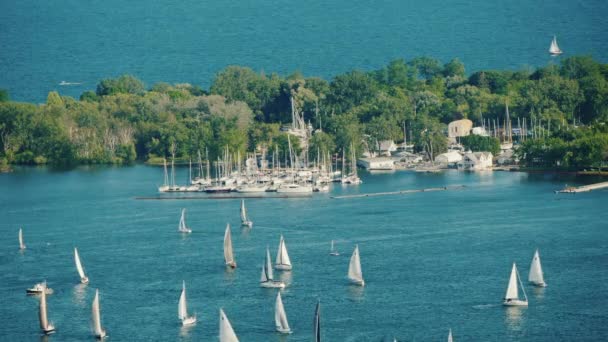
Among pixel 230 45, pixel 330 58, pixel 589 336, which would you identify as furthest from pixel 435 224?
pixel 230 45

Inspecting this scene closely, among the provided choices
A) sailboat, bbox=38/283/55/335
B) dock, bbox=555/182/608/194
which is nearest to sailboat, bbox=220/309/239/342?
sailboat, bbox=38/283/55/335

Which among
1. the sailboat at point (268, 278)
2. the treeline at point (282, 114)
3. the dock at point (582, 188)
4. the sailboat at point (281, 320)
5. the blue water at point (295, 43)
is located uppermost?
the blue water at point (295, 43)

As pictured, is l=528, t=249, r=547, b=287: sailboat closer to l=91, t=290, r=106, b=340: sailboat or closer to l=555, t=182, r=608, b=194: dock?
l=91, t=290, r=106, b=340: sailboat

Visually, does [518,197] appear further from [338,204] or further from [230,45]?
[230,45]

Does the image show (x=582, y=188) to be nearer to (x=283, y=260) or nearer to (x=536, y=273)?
(x=536, y=273)

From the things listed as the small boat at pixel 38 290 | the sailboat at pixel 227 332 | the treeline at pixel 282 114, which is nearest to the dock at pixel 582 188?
the treeline at pixel 282 114

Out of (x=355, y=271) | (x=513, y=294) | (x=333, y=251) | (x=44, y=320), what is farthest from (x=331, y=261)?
(x=44, y=320)

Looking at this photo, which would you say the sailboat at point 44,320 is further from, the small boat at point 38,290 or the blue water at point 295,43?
the blue water at point 295,43
